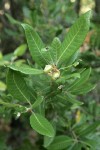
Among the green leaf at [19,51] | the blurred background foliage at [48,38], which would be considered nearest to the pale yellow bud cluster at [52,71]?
the blurred background foliage at [48,38]

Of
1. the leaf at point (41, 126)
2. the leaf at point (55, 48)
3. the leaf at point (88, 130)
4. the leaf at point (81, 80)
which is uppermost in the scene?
the leaf at point (55, 48)

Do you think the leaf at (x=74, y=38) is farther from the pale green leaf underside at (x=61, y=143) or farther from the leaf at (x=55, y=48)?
the pale green leaf underside at (x=61, y=143)

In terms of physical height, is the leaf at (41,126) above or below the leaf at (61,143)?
above

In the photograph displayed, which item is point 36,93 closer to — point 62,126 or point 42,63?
point 42,63

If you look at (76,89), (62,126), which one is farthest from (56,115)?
(76,89)

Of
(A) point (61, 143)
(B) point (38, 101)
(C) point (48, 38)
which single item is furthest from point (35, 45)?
(C) point (48, 38)

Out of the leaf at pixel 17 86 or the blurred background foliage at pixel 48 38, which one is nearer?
the leaf at pixel 17 86

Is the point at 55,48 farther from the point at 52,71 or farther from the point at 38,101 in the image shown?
the point at 38,101

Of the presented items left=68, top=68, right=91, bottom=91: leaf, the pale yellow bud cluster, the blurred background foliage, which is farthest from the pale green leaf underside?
the pale yellow bud cluster

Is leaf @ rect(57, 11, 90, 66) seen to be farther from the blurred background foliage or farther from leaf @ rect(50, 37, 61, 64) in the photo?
the blurred background foliage
